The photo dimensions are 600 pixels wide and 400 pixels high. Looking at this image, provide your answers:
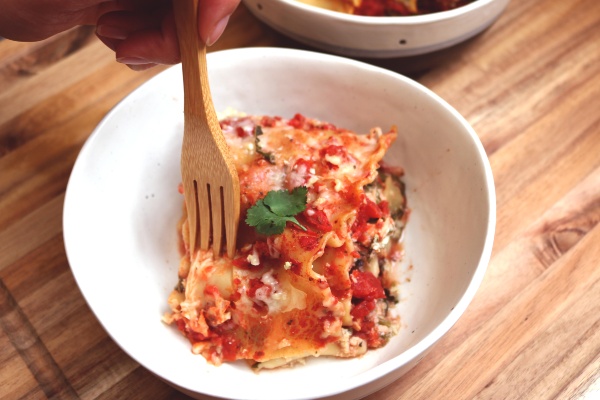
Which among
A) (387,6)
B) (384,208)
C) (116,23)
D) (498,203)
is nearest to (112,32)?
(116,23)

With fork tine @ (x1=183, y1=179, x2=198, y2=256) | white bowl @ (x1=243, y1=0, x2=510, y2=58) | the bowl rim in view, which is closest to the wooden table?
white bowl @ (x1=243, y1=0, x2=510, y2=58)

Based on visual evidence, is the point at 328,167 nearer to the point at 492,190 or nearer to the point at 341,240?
the point at 341,240

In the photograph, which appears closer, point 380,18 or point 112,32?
point 112,32

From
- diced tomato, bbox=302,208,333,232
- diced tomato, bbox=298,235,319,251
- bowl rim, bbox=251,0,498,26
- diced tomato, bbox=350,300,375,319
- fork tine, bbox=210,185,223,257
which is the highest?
bowl rim, bbox=251,0,498,26

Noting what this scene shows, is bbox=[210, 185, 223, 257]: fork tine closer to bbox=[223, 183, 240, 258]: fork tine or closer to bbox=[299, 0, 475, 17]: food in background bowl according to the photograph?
bbox=[223, 183, 240, 258]: fork tine

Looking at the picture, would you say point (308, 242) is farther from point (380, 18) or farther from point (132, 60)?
point (380, 18)

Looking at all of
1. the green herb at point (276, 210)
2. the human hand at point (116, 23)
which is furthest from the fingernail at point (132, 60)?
the green herb at point (276, 210)

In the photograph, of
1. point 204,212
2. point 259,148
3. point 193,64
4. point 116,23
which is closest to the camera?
point 193,64
